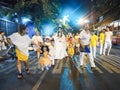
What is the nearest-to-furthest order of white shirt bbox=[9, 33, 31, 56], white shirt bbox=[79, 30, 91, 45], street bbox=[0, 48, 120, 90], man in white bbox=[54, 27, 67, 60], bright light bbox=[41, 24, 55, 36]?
street bbox=[0, 48, 120, 90] → white shirt bbox=[9, 33, 31, 56] → white shirt bbox=[79, 30, 91, 45] → man in white bbox=[54, 27, 67, 60] → bright light bbox=[41, 24, 55, 36]

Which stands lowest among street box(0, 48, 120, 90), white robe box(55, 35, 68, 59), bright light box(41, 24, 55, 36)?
street box(0, 48, 120, 90)

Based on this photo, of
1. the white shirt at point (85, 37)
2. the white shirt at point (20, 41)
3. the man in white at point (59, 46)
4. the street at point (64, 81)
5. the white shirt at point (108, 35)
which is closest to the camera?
the street at point (64, 81)

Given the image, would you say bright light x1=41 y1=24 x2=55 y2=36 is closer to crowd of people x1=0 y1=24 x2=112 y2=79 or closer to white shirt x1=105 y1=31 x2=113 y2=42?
white shirt x1=105 y1=31 x2=113 y2=42

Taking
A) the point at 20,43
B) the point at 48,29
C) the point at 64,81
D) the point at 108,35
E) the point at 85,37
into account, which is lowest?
the point at 64,81

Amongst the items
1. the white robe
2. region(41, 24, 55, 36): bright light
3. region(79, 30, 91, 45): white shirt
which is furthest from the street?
region(41, 24, 55, 36): bright light

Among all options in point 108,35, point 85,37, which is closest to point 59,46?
point 85,37

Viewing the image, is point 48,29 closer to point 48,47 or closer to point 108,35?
point 108,35

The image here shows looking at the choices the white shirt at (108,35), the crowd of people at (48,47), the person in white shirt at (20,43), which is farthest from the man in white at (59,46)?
the white shirt at (108,35)

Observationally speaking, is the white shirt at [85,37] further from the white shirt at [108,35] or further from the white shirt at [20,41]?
the white shirt at [108,35]

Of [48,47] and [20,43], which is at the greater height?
[20,43]

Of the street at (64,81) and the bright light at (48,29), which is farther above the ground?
the bright light at (48,29)

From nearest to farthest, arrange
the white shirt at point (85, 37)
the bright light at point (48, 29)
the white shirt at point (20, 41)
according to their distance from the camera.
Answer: the white shirt at point (20, 41) < the white shirt at point (85, 37) < the bright light at point (48, 29)

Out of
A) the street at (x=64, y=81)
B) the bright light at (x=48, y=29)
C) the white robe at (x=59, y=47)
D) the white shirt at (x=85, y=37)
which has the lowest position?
the street at (x=64, y=81)

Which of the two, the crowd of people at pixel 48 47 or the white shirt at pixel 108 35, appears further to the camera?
the white shirt at pixel 108 35
